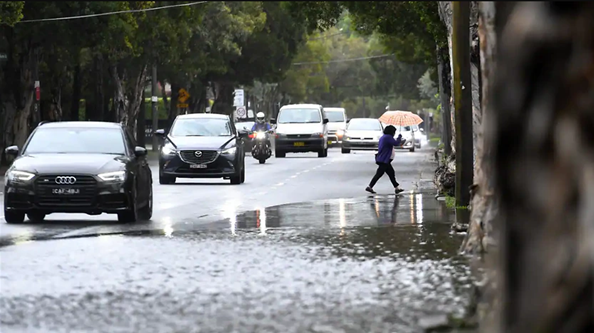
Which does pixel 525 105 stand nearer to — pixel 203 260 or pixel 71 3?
pixel 203 260

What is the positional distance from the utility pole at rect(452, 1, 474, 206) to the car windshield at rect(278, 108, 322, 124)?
3337 centimetres

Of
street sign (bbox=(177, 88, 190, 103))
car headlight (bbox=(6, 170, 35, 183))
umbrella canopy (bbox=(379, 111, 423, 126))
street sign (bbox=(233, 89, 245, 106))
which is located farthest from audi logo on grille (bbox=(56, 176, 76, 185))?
street sign (bbox=(233, 89, 245, 106))

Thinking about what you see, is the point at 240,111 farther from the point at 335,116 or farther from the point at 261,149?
the point at 261,149

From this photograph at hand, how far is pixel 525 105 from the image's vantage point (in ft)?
9.66

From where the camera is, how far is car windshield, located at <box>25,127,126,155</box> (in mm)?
20219

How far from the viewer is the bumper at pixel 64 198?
18969 mm

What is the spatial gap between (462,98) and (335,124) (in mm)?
53578

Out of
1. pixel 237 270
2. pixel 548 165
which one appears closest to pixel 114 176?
pixel 237 270

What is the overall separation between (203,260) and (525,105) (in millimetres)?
11029

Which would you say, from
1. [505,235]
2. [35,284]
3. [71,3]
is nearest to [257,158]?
[71,3]

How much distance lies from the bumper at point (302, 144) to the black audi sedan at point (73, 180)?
3360cm

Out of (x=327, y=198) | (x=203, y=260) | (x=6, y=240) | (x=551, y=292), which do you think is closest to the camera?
(x=551, y=292)

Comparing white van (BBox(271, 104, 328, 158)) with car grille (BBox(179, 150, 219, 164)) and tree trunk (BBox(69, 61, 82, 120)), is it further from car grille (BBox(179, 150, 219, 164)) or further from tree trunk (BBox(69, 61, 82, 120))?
car grille (BBox(179, 150, 219, 164))

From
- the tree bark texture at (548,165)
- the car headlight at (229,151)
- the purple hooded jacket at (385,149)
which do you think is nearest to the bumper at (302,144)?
the car headlight at (229,151)
